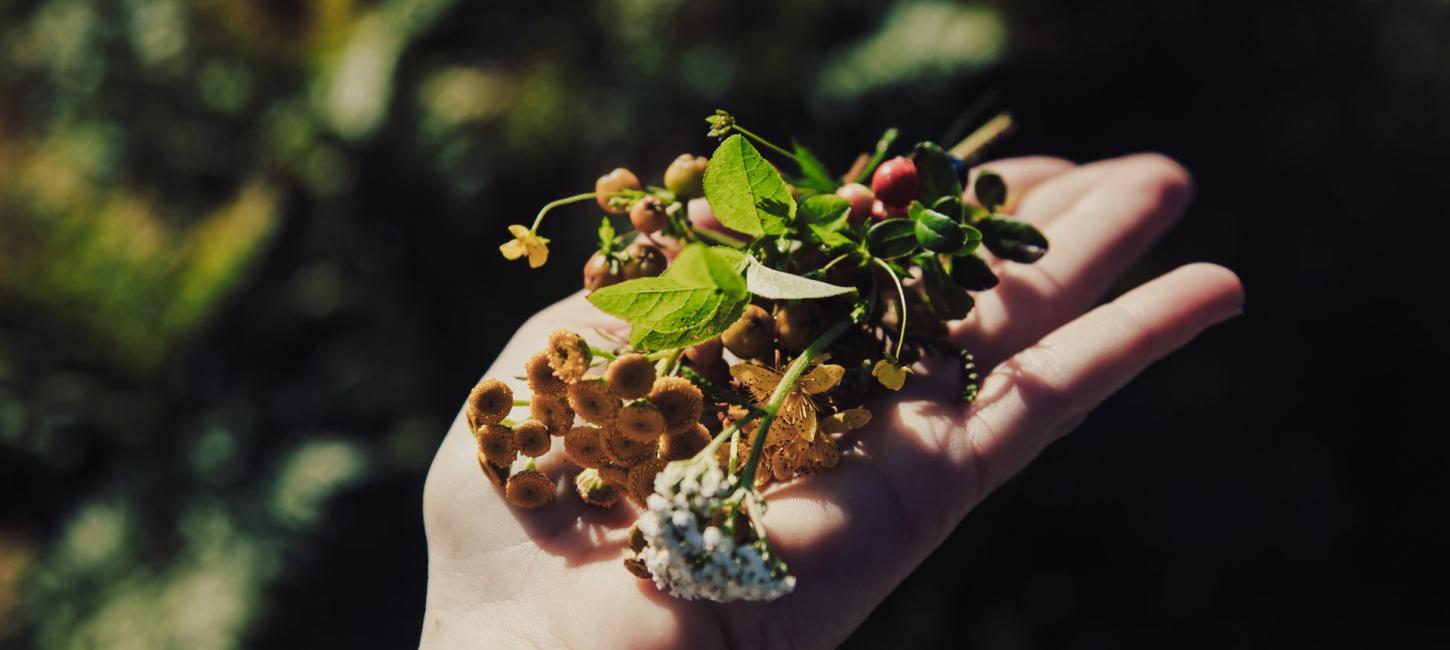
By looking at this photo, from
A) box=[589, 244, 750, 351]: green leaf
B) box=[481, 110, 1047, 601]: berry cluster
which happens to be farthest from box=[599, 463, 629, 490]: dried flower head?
box=[589, 244, 750, 351]: green leaf

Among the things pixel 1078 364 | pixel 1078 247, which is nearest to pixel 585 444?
pixel 1078 364

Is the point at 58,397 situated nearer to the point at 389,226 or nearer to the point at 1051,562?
the point at 389,226

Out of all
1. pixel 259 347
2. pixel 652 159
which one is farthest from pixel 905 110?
pixel 259 347

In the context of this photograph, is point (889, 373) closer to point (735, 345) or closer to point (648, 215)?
point (735, 345)

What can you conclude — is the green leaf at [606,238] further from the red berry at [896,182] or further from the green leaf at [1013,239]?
the green leaf at [1013,239]

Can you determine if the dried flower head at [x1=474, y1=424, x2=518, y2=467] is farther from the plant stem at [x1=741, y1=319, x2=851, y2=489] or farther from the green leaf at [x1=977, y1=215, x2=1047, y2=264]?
the green leaf at [x1=977, y1=215, x2=1047, y2=264]

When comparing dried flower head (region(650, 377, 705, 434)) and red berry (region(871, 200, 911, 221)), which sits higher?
red berry (region(871, 200, 911, 221))

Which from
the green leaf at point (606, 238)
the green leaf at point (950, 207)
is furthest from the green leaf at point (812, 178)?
the green leaf at point (606, 238)
